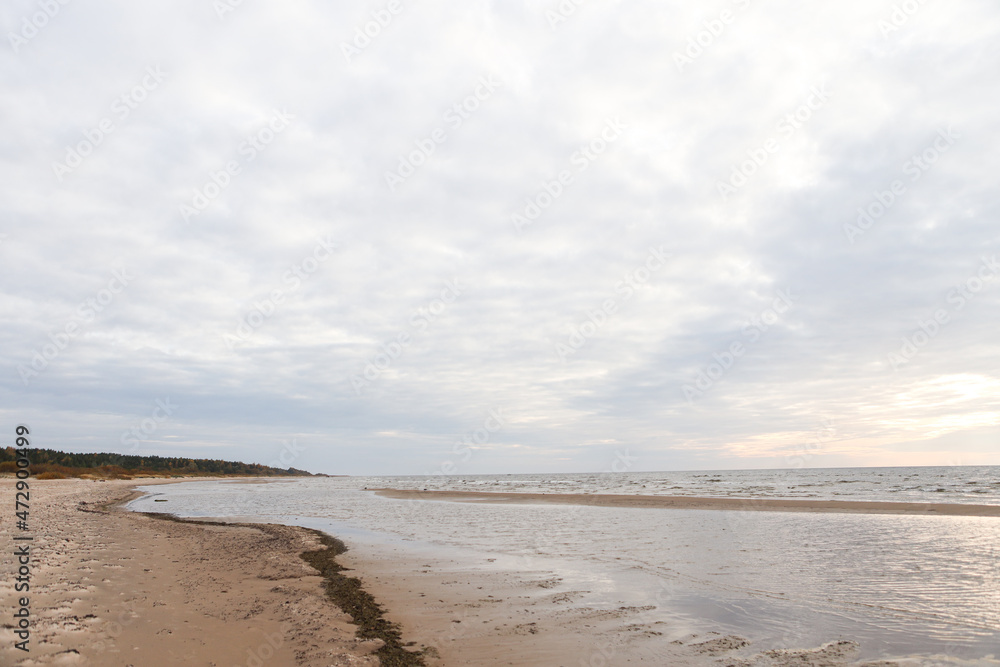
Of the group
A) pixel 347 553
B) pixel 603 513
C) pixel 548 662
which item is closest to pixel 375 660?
pixel 548 662

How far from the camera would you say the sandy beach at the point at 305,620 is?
24.3 feet

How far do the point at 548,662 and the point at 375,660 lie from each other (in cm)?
251

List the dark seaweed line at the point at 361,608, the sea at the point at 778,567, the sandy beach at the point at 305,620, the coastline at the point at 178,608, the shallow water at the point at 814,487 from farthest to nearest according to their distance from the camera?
the shallow water at the point at 814,487 < the sea at the point at 778,567 < the dark seaweed line at the point at 361,608 < the sandy beach at the point at 305,620 < the coastline at the point at 178,608

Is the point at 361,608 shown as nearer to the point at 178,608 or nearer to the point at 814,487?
the point at 178,608

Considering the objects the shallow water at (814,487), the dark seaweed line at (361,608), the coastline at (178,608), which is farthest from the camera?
the shallow water at (814,487)

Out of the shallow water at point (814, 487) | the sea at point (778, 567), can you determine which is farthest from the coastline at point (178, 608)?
the shallow water at point (814, 487)

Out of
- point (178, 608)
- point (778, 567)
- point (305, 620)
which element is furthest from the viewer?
point (778, 567)

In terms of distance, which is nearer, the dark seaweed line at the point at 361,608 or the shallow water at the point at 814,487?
the dark seaweed line at the point at 361,608

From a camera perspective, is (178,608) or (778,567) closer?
(178,608)

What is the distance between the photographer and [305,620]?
358 inches

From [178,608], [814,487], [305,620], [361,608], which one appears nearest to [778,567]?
[361,608]

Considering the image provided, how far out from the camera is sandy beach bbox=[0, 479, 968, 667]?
292 inches

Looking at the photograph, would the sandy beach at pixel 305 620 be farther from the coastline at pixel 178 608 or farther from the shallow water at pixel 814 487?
the shallow water at pixel 814 487

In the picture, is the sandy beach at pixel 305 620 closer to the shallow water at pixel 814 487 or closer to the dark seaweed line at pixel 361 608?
the dark seaweed line at pixel 361 608
